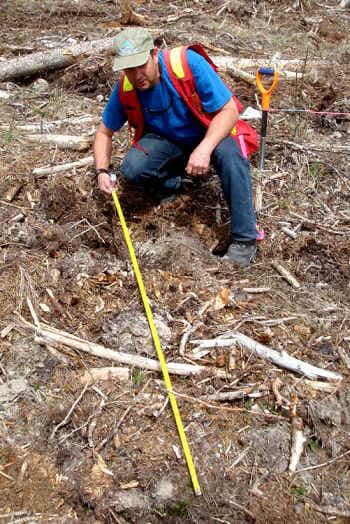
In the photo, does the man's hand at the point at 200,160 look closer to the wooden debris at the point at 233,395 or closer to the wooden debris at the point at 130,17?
the wooden debris at the point at 233,395

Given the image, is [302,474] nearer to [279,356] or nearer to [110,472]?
[279,356]

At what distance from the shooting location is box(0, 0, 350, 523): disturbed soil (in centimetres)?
295

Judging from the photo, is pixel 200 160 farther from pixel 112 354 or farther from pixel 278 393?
pixel 278 393

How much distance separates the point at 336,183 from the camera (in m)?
5.14

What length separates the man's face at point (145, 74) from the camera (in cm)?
383

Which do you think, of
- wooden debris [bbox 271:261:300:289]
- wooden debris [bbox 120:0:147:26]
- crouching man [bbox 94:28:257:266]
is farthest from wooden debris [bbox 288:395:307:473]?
wooden debris [bbox 120:0:147:26]

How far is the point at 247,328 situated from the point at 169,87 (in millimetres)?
1914

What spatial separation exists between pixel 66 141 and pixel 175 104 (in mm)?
1611

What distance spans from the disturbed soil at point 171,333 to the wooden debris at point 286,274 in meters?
0.02

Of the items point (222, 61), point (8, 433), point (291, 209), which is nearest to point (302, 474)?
point (8, 433)

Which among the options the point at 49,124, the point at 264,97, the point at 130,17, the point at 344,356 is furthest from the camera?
the point at 130,17

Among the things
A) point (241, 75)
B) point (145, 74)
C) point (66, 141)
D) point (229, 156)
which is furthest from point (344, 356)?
point (241, 75)

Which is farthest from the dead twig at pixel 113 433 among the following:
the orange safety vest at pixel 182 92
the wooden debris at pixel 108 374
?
the orange safety vest at pixel 182 92

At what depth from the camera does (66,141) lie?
539cm
